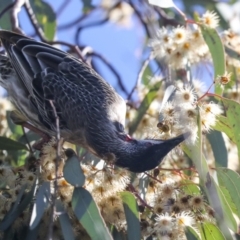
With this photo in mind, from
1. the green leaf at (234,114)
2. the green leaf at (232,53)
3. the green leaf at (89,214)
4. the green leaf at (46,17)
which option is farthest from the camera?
the green leaf at (46,17)

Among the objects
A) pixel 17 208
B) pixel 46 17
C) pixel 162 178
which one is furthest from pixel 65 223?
pixel 46 17

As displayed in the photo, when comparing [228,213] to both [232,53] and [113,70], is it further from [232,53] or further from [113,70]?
[113,70]

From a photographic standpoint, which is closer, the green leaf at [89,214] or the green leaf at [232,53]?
the green leaf at [89,214]

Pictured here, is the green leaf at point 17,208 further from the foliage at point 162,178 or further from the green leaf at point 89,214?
the green leaf at point 89,214

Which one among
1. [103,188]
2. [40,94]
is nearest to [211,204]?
[103,188]

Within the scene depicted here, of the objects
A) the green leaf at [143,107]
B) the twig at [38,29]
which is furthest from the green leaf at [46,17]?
the green leaf at [143,107]

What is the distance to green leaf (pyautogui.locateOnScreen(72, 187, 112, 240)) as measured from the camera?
10.0 ft

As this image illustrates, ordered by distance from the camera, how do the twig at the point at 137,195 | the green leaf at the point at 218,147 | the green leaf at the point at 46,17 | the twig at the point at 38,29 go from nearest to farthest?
the twig at the point at 137,195 → the green leaf at the point at 218,147 → the twig at the point at 38,29 → the green leaf at the point at 46,17

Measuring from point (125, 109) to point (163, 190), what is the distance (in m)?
1.08

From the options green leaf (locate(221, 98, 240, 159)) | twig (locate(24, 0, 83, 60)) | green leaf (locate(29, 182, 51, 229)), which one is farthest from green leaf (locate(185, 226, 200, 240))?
twig (locate(24, 0, 83, 60))

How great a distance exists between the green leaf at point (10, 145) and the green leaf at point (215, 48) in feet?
3.58

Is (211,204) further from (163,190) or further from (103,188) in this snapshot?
(103,188)

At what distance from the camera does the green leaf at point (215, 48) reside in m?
3.92

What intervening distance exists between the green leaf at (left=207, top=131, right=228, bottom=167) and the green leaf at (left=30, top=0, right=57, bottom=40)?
150 cm
